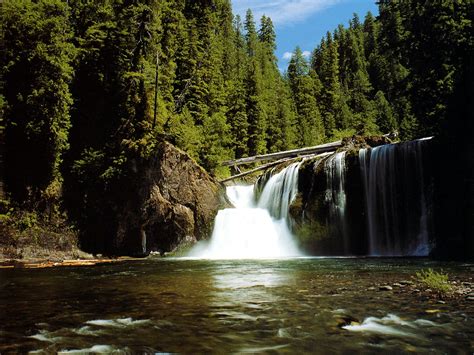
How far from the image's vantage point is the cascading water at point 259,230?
2534cm

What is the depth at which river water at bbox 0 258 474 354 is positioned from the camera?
5.17 metres

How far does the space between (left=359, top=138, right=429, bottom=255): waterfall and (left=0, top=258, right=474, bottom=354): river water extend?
456 inches

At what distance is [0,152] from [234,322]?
22686 millimetres

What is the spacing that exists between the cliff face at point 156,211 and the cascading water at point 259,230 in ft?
2.85

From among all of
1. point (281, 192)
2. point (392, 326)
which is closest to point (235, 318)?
point (392, 326)

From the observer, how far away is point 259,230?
86.3 ft

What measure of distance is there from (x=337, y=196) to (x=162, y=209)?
10.7 metres

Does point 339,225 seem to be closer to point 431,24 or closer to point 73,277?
point 431,24

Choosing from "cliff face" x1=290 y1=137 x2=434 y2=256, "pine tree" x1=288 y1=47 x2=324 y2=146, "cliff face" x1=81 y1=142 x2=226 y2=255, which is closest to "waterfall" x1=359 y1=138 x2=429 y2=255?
"cliff face" x1=290 y1=137 x2=434 y2=256

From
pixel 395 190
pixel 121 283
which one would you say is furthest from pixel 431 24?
pixel 121 283

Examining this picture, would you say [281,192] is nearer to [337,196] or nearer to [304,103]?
[337,196]

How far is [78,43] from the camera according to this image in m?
28.9

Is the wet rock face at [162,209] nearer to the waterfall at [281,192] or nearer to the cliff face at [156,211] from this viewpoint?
the cliff face at [156,211]

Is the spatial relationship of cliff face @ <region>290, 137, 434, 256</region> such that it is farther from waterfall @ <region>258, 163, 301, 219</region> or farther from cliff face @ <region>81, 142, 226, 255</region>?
cliff face @ <region>81, 142, 226, 255</region>
